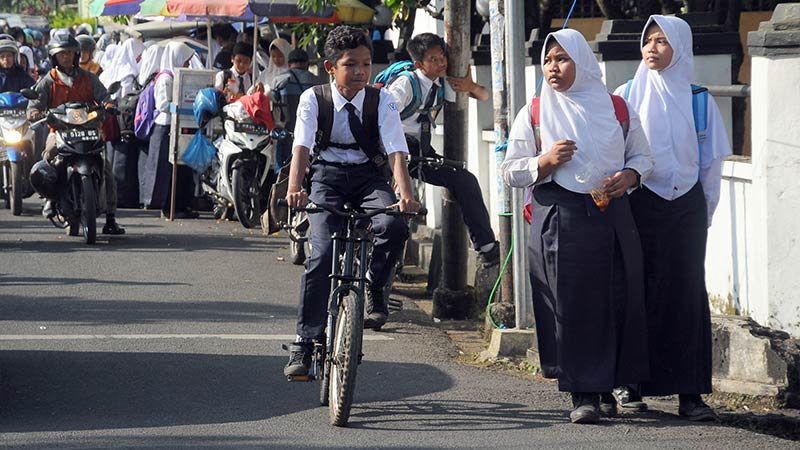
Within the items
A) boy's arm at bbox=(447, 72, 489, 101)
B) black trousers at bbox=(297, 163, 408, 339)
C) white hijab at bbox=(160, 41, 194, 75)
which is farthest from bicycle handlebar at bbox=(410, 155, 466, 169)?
white hijab at bbox=(160, 41, 194, 75)

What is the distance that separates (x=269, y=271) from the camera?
1238 centimetres

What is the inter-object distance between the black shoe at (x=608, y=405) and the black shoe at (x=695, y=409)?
0.31 m

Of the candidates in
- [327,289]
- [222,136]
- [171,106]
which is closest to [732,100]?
[327,289]

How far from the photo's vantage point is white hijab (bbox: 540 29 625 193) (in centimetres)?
678

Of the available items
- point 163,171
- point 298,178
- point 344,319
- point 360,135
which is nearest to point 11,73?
point 163,171

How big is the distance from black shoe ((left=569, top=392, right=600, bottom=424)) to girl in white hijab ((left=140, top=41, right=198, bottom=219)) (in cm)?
999

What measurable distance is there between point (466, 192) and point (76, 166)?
4.78 metres

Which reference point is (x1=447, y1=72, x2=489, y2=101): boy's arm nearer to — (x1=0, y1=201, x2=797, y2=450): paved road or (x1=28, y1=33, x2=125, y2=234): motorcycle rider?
(x1=0, y1=201, x2=797, y2=450): paved road

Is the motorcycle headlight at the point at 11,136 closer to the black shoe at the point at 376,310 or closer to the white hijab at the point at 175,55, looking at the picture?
the white hijab at the point at 175,55

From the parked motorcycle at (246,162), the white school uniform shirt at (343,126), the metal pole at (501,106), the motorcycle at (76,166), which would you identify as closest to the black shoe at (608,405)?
the white school uniform shirt at (343,126)

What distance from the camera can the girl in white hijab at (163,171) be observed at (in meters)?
16.2

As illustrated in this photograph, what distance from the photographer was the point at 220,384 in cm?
775

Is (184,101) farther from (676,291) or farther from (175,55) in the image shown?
(676,291)

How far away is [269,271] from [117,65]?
7.59 m
